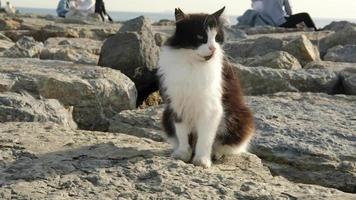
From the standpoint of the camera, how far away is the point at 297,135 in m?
4.64

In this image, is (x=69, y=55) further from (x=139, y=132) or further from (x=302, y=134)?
(x=302, y=134)

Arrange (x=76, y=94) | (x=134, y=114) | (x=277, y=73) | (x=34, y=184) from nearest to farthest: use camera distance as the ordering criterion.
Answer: (x=34, y=184) < (x=134, y=114) < (x=76, y=94) < (x=277, y=73)

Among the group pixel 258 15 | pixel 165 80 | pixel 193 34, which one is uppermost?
pixel 193 34

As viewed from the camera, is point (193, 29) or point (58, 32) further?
point (58, 32)

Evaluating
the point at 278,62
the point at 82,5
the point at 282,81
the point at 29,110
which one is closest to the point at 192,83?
the point at 29,110

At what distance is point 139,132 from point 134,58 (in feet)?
6.65

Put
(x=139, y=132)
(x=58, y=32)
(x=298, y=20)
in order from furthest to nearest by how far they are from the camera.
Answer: (x=298, y=20)
(x=58, y=32)
(x=139, y=132)

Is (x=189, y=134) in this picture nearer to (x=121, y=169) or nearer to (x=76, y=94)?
(x=121, y=169)

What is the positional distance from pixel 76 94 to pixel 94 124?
0.32m

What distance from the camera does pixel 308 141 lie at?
4.50 m

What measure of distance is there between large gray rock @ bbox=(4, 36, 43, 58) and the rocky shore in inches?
0.9

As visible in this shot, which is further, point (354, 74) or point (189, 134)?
point (354, 74)

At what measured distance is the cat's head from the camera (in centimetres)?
354

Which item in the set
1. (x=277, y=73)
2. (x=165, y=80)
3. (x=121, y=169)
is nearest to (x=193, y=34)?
(x=165, y=80)
